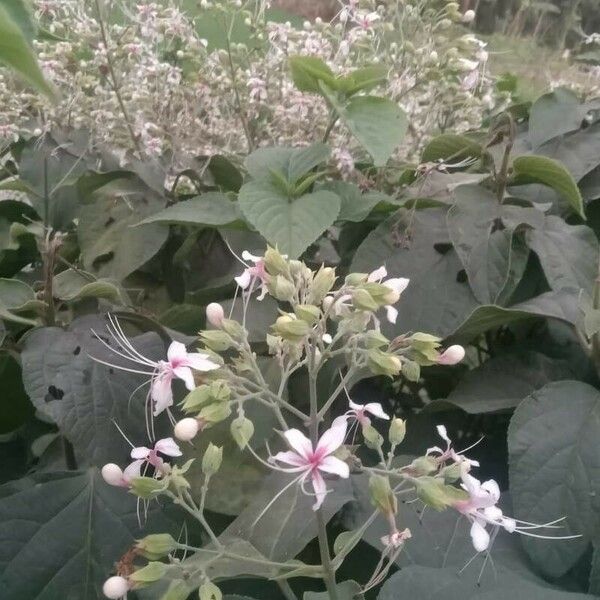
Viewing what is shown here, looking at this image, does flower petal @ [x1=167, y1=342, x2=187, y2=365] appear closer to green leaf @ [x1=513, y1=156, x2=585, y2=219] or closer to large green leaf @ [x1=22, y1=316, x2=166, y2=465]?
large green leaf @ [x1=22, y1=316, x2=166, y2=465]

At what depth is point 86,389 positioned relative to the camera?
22.9 inches

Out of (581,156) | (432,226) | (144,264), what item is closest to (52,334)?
(144,264)

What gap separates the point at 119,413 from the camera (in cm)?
58

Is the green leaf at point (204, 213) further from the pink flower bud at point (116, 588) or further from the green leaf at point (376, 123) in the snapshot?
the pink flower bud at point (116, 588)

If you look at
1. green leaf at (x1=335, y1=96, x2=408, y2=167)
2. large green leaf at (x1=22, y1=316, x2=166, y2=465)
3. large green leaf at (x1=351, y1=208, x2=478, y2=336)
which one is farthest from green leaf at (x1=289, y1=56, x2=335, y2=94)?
large green leaf at (x1=22, y1=316, x2=166, y2=465)

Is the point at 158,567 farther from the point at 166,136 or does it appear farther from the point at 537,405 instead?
the point at 166,136

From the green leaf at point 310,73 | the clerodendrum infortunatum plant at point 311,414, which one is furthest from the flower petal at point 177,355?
the green leaf at point 310,73

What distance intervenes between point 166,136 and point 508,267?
389 millimetres

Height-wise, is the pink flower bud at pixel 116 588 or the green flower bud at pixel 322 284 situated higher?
the green flower bud at pixel 322 284

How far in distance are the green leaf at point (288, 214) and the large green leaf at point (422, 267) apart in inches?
1.8

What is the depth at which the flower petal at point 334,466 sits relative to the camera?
0.37 meters

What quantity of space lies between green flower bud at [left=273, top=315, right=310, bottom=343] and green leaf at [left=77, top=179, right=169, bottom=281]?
1.17ft

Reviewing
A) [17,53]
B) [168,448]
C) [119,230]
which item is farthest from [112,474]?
[119,230]

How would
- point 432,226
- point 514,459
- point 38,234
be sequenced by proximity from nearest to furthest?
point 514,459 < point 432,226 < point 38,234
